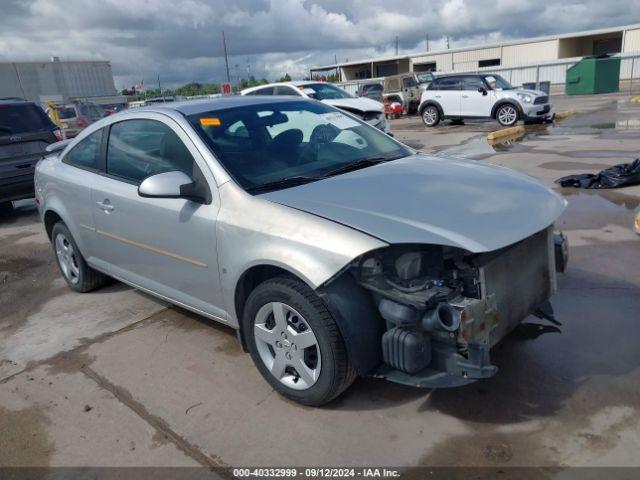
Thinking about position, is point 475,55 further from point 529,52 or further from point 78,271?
point 78,271

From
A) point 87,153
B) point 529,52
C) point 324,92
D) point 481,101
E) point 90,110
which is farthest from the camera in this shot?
point 529,52

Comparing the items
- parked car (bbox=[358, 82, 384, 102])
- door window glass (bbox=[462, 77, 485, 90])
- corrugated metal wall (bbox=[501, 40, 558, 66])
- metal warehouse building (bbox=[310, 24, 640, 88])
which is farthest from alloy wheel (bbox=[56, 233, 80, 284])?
corrugated metal wall (bbox=[501, 40, 558, 66])

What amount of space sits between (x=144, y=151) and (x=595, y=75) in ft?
102

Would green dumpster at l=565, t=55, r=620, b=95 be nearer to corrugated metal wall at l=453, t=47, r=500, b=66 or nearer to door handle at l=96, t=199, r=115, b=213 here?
corrugated metal wall at l=453, t=47, r=500, b=66

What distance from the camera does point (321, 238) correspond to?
2.68 m

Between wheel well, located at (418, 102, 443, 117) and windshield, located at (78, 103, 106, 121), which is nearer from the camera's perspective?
wheel well, located at (418, 102, 443, 117)

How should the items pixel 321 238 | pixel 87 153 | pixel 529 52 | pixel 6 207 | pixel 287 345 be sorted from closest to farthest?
pixel 321 238
pixel 287 345
pixel 87 153
pixel 6 207
pixel 529 52

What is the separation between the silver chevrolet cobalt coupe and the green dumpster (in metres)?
29.9

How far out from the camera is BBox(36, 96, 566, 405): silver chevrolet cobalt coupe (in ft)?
8.55

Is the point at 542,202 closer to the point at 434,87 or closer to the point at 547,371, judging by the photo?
the point at 547,371

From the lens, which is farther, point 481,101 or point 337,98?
point 481,101

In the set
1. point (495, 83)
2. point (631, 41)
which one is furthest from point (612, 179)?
point (631, 41)

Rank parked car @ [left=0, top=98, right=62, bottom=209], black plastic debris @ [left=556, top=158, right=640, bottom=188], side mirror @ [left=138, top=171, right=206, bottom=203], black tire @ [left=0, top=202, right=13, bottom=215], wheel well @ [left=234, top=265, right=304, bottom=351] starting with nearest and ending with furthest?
wheel well @ [left=234, top=265, right=304, bottom=351] → side mirror @ [left=138, top=171, right=206, bottom=203] → black plastic debris @ [left=556, top=158, right=640, bottom=188] → parked car @ [left=0, top=98, right=62, bottom=209] → black tire @ [left=0, top=202, right=13, bottom=215]

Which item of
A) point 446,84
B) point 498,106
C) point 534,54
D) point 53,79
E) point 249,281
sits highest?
point 53,79
